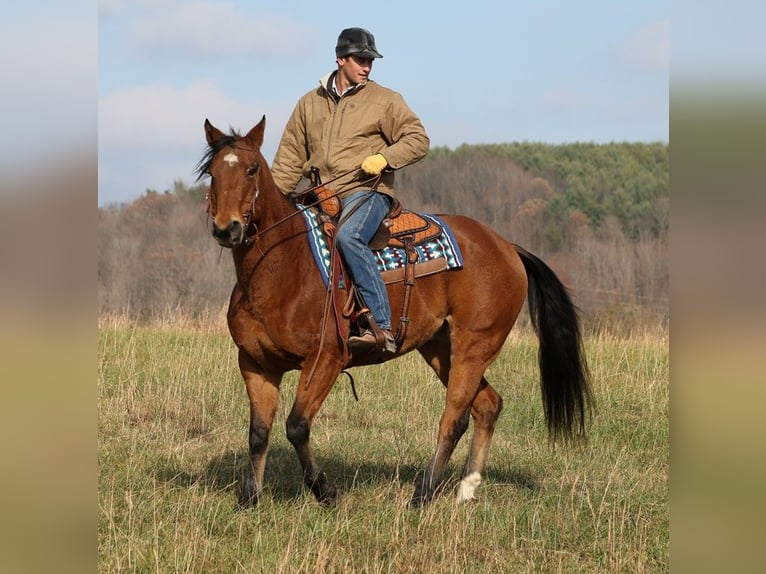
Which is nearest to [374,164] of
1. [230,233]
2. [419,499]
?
[230,233]

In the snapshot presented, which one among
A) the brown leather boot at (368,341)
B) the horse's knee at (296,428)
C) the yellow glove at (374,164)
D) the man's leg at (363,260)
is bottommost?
the horse's knee at (296,428)

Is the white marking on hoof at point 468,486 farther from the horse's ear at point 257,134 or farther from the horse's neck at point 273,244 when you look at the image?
the horse's ear at point 257,134

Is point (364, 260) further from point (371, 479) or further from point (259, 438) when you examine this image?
point (371, 479)

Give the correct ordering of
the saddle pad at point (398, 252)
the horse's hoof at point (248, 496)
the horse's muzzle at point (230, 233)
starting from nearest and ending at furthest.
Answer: the horse's muzzle at point (230, 233)
the horse's hoof at point (248, 496)
the saddle pad at point (398, 252)

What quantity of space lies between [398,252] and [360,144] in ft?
2.65

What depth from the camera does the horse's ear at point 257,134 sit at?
578 cm

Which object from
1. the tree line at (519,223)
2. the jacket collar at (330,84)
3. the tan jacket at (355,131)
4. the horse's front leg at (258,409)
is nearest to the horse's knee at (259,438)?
the horse's front leg at (258,409)

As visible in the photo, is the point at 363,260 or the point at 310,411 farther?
the point at 363,260

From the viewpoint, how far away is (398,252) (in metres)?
6.55

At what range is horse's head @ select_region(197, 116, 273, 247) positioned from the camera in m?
5.40

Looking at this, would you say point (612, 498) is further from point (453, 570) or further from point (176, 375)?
point (176, 375)

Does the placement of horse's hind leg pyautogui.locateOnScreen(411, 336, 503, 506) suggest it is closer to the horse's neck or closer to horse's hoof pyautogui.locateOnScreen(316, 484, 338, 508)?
horse's hoof pyautogui.locateOnScreen(316, 484, 338, 508)

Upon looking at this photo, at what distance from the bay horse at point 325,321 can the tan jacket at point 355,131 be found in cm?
42

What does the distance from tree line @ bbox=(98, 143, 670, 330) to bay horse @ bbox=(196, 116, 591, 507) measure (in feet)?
48.3
